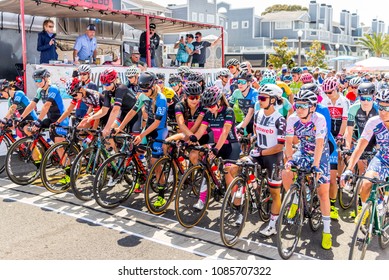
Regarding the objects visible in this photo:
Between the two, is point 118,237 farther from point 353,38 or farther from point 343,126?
point 353,38

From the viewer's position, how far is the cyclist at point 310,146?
498cm

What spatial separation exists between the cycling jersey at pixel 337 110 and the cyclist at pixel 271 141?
2092 millimetres

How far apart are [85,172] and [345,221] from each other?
4.33 m

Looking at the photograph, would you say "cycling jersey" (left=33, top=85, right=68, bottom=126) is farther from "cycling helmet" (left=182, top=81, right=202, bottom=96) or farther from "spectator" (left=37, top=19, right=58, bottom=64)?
"spectator" (left=37, top=19, right=58, bottom=64)

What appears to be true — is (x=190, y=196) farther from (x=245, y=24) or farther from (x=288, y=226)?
(x=245, y=24)

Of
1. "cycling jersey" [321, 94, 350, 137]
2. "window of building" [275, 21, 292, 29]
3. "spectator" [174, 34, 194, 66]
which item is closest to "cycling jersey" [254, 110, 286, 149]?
"cycling jersey" [321, 94, 350, 137]

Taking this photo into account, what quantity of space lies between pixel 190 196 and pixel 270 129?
170cm

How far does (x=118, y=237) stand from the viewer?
17.9 feet

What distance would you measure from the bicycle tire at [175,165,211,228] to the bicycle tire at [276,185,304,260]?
1362 millimetres

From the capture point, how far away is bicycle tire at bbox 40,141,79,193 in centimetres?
691

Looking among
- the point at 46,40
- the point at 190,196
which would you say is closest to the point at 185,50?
the point at 46,40

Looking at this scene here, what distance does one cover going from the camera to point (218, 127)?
243 inches

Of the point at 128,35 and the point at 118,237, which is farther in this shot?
the point at 128,35

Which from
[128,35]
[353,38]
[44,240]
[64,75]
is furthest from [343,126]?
[353,38]
